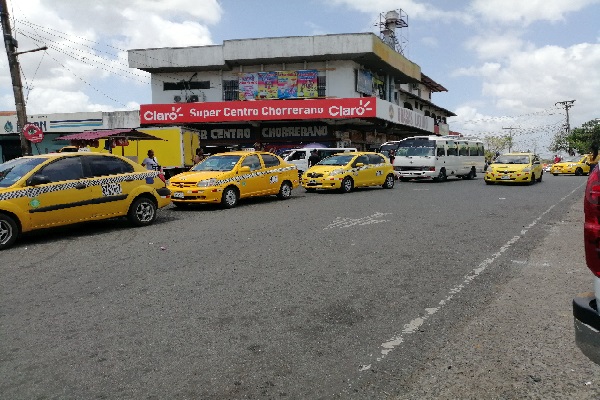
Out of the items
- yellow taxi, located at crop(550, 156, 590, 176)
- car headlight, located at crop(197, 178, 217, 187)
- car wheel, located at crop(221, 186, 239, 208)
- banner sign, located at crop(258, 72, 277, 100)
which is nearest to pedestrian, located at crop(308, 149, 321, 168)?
car wheel, located at crop(221, 186, 239, 208)

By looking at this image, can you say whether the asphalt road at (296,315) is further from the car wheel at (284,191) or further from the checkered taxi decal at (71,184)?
the car wheel at (284,191)

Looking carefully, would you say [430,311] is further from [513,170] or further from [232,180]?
[513,170]

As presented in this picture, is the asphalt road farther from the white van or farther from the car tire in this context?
the white van

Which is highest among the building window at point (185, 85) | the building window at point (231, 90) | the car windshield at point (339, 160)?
the building window at point (185, 85)

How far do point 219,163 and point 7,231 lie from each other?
657cm

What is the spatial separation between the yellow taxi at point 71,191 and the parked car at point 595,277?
8.50 m

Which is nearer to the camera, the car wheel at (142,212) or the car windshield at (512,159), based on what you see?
the car wheel at (142,212)

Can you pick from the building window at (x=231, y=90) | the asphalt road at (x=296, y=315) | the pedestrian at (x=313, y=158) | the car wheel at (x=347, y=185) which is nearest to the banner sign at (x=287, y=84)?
the building window at (x=231, y=90)

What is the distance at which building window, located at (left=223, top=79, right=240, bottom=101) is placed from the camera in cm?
3669

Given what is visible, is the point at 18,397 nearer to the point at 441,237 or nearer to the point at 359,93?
the point at 441,237

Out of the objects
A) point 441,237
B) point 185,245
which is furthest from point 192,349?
point 441,237

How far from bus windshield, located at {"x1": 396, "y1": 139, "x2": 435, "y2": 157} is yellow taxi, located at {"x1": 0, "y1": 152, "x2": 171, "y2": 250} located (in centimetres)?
1561

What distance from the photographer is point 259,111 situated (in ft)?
103

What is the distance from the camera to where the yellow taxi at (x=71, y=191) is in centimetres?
851
